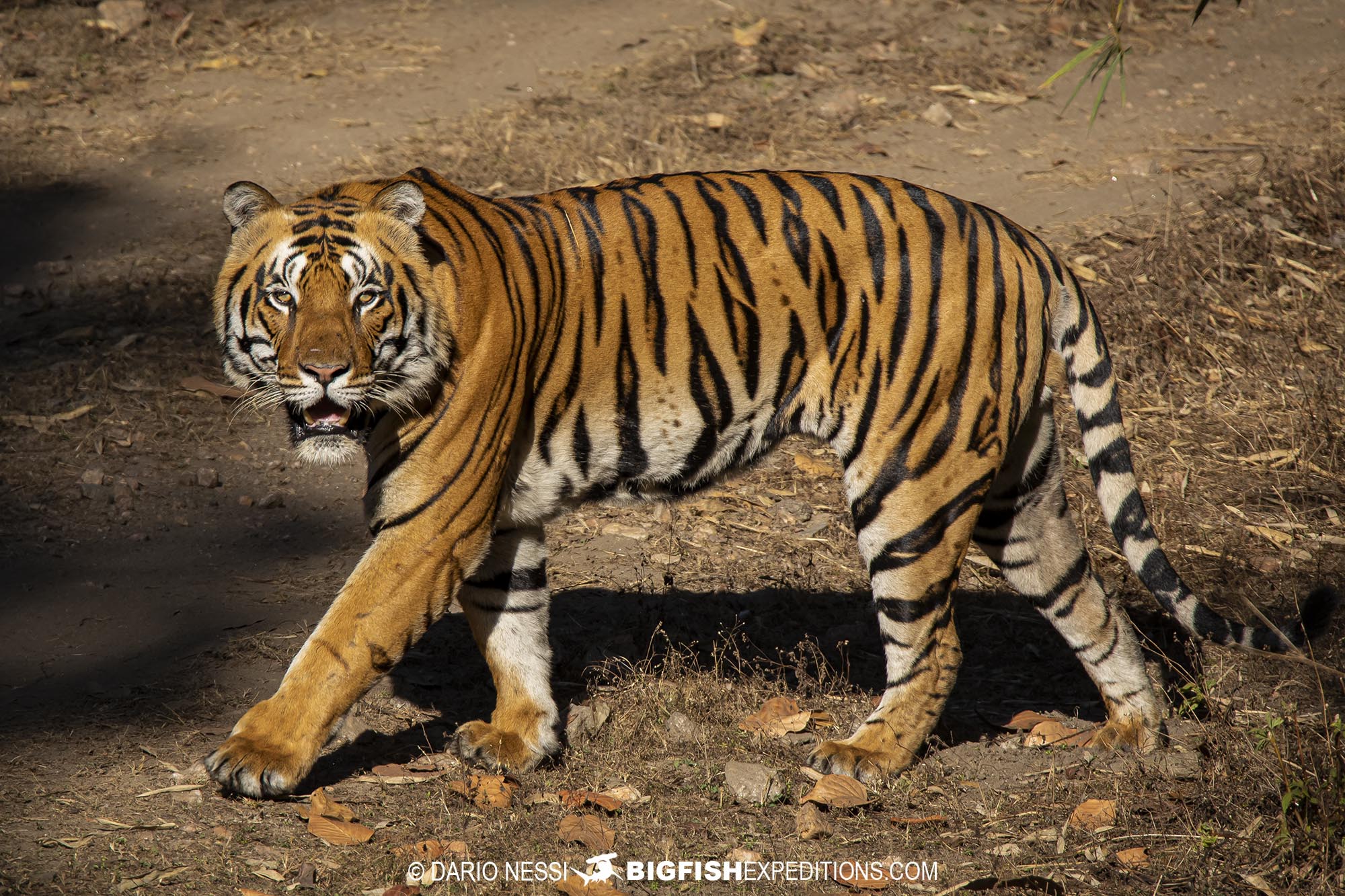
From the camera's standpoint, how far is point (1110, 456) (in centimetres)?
403

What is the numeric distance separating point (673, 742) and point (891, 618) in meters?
0.80

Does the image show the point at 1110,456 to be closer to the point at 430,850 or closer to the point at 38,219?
the point at 430,850

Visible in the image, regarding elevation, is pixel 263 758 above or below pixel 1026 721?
above

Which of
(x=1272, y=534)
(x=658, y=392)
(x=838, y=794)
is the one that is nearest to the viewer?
(x=838, y=794)

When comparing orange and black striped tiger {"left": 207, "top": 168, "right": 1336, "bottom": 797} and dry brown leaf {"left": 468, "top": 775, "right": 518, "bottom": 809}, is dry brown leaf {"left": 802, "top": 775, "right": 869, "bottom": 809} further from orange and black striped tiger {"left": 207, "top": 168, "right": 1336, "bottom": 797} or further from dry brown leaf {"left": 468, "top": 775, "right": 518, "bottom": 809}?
dry brown leaf {"left": 468, "top": 775, "right": 518, "bottom": 809}

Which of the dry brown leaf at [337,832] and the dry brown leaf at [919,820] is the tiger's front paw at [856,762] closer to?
the dry brown leaf at [919,820]

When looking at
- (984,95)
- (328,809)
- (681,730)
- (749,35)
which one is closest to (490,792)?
(328,809)

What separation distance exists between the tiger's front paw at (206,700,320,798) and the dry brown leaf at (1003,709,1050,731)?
227 cm

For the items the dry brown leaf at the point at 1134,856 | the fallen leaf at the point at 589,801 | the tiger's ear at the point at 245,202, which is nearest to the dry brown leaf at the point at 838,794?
the fallen leaf at the point at 589,801

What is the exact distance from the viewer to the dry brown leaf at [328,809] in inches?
135

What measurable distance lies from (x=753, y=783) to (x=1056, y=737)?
106cm

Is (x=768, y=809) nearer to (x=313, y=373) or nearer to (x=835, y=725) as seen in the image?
(x=835, y=725)

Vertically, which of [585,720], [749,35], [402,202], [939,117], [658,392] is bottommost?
[585,720]

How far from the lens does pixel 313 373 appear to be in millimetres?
3188
